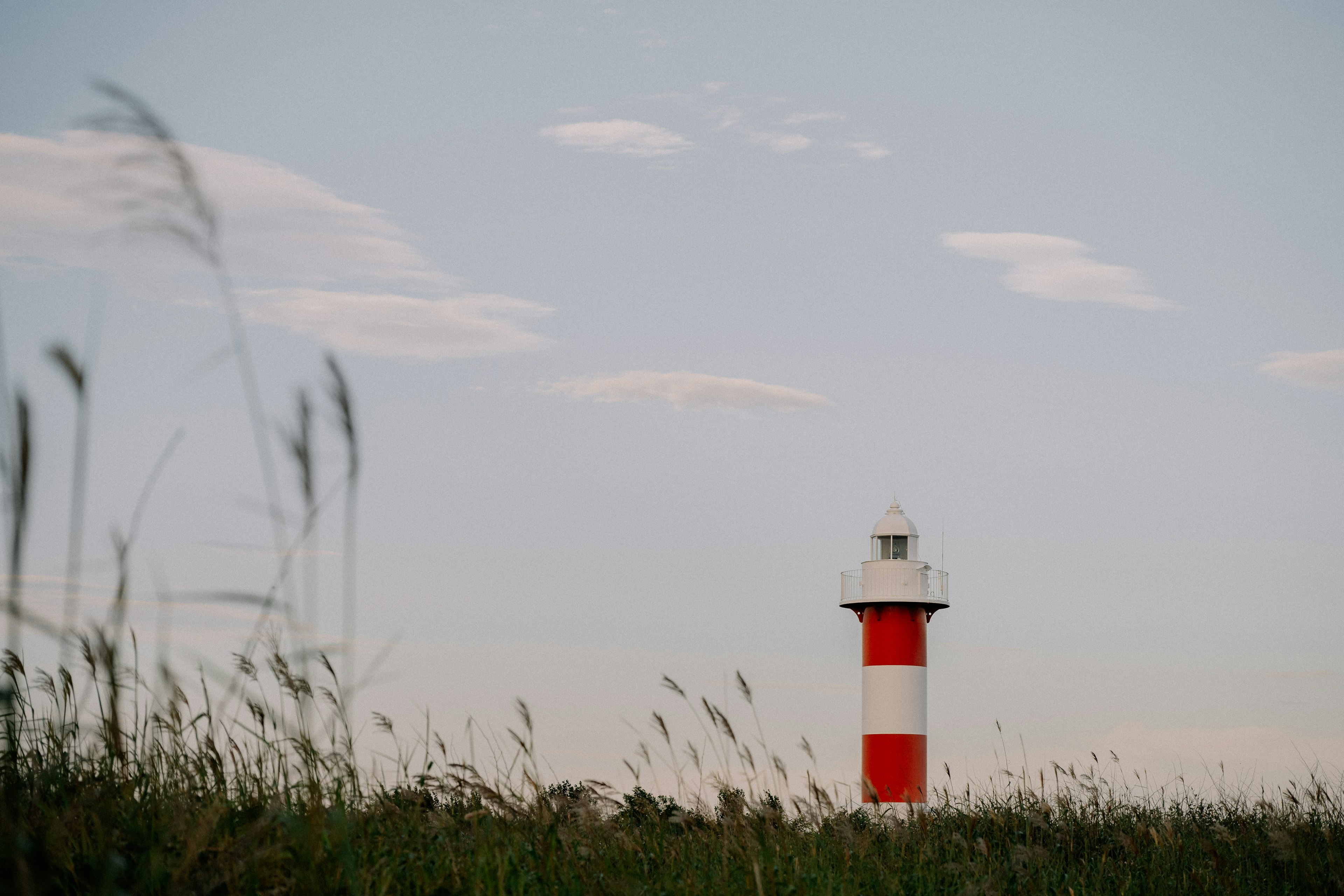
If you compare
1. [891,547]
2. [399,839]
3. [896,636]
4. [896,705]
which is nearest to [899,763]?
[896,705]

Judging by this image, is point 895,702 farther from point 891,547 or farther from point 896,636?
point 891,547

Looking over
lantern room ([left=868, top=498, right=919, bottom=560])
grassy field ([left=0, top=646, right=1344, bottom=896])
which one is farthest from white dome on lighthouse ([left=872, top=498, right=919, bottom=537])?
grassy field ([left=0, top=646, right=1344, bottom=896])

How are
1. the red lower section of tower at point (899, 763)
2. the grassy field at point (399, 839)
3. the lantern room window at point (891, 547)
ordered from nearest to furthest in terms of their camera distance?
the grassy field at point (399, 839), the red lower section of tower at point (899, 763), the lantern room window at point (891, 547)

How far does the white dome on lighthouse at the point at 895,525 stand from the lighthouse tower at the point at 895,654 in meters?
0.02

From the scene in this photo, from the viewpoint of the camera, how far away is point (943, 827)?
25.5ft

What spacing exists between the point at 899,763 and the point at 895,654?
1589 mm

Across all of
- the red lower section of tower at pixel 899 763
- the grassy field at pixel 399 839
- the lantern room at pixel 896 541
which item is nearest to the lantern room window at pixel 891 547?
the lantern room at pixel 896 541

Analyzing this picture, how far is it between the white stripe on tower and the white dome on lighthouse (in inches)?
88.4

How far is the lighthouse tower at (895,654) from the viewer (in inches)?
656

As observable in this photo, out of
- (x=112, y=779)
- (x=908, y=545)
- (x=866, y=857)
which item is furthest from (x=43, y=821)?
(x=908, y=545)

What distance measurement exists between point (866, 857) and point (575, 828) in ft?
5.84

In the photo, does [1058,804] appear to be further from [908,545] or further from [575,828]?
[908,545]

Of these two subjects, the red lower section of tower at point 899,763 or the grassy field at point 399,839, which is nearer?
the grassy field at point 399,839

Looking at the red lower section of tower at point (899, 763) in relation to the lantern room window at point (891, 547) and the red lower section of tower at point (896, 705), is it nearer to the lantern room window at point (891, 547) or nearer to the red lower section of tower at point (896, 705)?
the red lower section of tower at point (896, 705)
